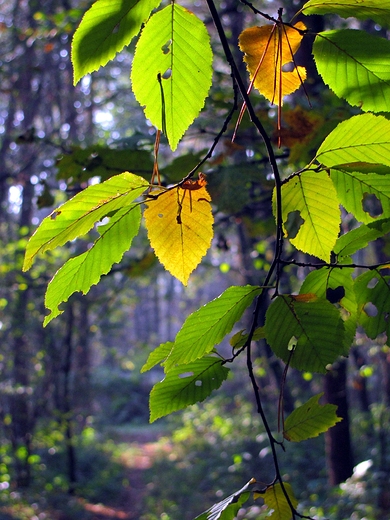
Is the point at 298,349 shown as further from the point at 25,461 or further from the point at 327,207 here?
the point at 25,461

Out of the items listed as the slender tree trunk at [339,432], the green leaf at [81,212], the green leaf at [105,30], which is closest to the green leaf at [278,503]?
the green leaf at [81,212]

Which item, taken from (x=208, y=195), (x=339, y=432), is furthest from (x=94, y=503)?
(x=208, y=195)

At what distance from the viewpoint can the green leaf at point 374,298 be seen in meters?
0.85

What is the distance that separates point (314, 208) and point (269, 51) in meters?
0.29

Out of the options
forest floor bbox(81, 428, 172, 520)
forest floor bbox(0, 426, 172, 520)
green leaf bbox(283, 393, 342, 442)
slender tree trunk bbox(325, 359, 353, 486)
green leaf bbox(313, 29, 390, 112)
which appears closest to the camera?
green leaf bbox(313, 29, 390, 112)

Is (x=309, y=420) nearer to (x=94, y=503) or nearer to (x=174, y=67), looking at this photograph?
(x=174, y=67)

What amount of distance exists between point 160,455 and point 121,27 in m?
12.0

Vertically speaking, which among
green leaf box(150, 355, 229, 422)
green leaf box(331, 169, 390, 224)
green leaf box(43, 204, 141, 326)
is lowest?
green leaf box(150, 355, 229, 422)

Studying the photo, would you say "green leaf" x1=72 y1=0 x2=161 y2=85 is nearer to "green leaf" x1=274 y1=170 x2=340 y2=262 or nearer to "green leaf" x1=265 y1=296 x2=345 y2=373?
"green leaf" x1=274 y1=170 x2=340 y2=262

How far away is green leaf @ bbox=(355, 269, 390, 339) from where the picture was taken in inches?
33.4

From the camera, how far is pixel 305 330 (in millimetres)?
792

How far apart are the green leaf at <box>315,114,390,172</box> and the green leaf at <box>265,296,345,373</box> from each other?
23 cm

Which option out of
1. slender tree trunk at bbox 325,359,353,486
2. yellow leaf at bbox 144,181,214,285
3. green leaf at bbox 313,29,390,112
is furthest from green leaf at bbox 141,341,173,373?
slender tree trunk at bbox 325,359,353,486

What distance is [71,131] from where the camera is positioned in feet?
46.2
